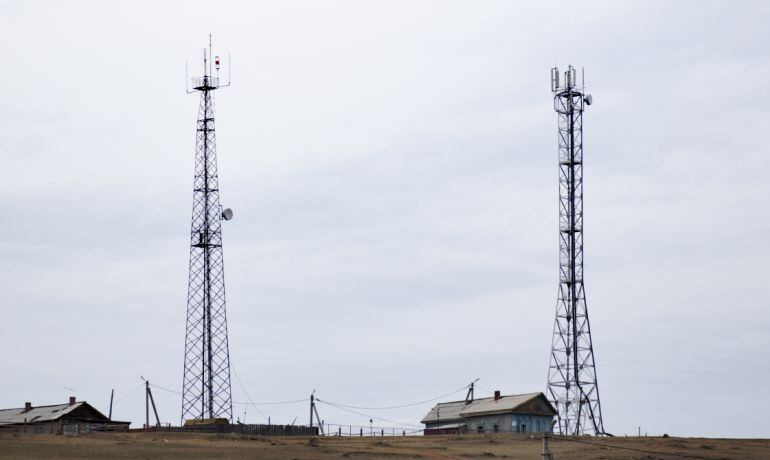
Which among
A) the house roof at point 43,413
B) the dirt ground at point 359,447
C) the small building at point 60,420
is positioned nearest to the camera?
the dirt ground at point 359,447

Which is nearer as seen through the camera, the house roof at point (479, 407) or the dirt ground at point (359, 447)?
the dirt ground at point (359, 447)

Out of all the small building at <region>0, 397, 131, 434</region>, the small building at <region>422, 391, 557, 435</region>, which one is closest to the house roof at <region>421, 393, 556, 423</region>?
the small building at <region>422, 391, 557, 435</region>

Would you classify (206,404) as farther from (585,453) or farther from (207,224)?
(585,453)

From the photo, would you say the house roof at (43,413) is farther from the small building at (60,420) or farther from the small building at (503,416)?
the small building at (503,416)

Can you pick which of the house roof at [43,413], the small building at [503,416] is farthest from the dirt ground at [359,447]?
the house roof at [43,413]

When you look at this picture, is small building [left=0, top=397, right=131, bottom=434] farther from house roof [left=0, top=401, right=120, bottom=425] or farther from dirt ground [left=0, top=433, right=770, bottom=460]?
dirt ground [left=0, top=433, right=770, bottom=460]

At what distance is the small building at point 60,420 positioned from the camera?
291ft

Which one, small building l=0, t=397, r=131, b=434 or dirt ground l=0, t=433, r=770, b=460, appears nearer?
dirt ground l=0, t=433, r=770, b=460

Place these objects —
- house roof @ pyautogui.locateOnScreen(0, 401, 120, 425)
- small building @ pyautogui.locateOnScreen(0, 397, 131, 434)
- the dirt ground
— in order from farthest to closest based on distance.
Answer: house roof @ pyautogui.locateOnScreen(0, 401, 120, 425), small building @ pyautogui.locateOnScreen(0, 397, 131, 434), the dirt ground

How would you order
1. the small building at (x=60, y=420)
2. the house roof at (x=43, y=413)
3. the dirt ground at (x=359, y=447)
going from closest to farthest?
1. the dirt ground at (x=359, y=447)
2. the small building at (x=60, y=420)
3. the house roof at (x=43, y=413)

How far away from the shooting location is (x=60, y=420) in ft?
295

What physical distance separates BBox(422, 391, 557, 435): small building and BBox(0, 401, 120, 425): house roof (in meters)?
28.2

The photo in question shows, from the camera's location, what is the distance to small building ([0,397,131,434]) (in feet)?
291

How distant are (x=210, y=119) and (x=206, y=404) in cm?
2041
